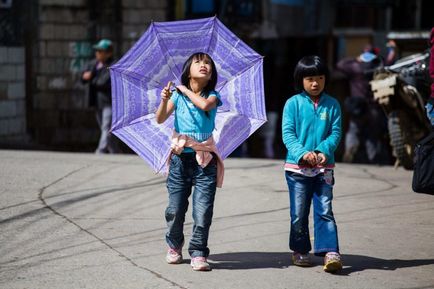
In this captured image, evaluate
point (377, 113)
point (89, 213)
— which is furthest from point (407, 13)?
point (89, 213)

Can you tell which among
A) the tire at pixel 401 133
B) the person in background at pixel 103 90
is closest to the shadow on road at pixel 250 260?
the tire at pixel 401 133

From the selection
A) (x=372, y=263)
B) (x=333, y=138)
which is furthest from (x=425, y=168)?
(x=372, y=263)

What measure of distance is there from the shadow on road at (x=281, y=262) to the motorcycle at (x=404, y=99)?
4.43 metres

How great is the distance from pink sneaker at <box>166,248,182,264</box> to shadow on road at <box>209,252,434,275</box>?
0.83ft

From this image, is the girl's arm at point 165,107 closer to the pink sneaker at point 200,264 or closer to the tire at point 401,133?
the pink sneaker at point 200,264

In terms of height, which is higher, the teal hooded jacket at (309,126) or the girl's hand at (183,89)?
the girl's hand at (183,89)

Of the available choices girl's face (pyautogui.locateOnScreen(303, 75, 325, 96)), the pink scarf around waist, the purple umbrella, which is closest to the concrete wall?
the purple umbrella

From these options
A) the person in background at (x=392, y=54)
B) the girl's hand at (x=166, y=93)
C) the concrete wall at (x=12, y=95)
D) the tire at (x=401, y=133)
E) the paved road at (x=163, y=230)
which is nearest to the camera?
the paved road at (x=163, y=230)

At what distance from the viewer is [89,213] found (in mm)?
8258

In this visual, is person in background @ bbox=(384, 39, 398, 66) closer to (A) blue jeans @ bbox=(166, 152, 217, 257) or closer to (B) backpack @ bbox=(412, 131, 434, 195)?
(B) backpack @ bbox=(412, 131, 434, 195)

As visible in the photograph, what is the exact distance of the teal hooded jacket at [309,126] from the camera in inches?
253

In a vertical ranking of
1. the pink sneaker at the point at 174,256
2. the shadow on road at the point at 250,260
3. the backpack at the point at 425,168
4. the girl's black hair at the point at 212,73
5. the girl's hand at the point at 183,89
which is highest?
the girl's black hair at the point at 212,73

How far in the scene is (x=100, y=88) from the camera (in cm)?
1277

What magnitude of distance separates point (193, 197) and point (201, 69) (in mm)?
897
